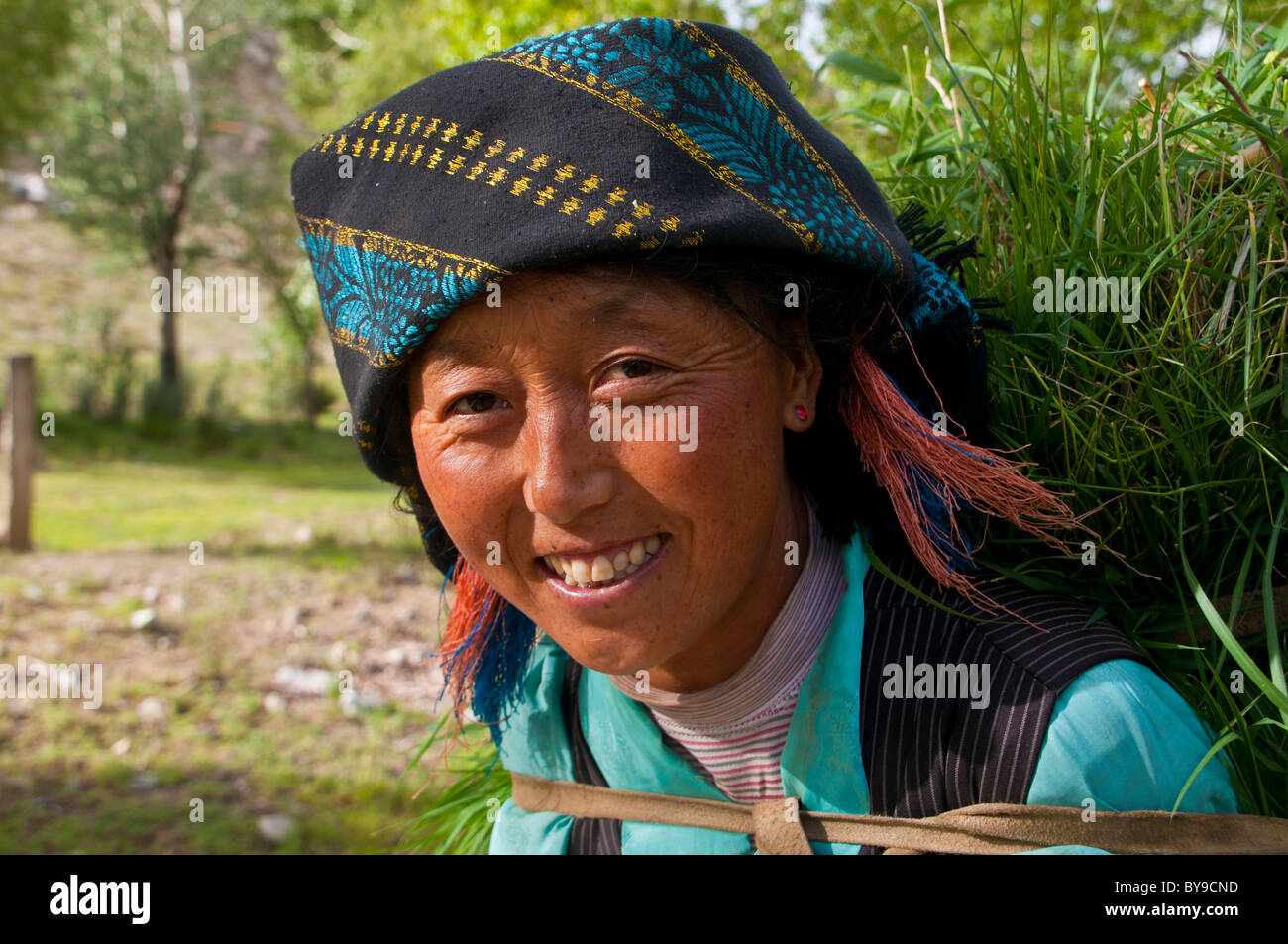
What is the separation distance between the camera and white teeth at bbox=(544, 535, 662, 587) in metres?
1.64

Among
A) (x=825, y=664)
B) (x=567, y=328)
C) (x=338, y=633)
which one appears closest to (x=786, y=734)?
(x=825, y=664)

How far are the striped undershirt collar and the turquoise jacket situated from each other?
0.04 meters

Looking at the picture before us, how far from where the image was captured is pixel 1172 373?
5.65ft

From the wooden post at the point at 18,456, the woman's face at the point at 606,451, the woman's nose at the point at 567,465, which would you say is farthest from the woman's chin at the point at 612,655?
the wooden post at the point at 18,456

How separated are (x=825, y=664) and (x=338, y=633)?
215 inches

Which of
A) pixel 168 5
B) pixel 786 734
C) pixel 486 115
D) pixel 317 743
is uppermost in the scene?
pixel 168 5

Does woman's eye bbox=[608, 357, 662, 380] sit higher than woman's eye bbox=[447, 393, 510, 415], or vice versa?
woman's eye bbox=[608, 357, 662, 380]

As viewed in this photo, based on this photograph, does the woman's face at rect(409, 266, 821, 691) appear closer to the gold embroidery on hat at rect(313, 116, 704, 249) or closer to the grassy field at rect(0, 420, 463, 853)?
the gold embroidery on hat at rect(313, 116, 704, 249)

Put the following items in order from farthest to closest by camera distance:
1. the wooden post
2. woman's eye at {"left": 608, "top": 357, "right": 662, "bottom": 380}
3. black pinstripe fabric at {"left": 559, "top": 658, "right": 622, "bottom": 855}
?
the wooden post → black pinstripe fabric at {"left": 559, "top": 658, "right": 622, "bottom": 855} → woman's eye at {"left": 608, "top": 357, "right": 662, "bottom": 380}

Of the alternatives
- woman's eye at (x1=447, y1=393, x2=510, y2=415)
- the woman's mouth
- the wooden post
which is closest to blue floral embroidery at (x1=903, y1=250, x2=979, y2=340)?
the woman's mouth

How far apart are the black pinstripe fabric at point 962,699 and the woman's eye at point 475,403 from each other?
74 cm

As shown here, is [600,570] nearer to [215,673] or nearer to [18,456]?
[215,673]
